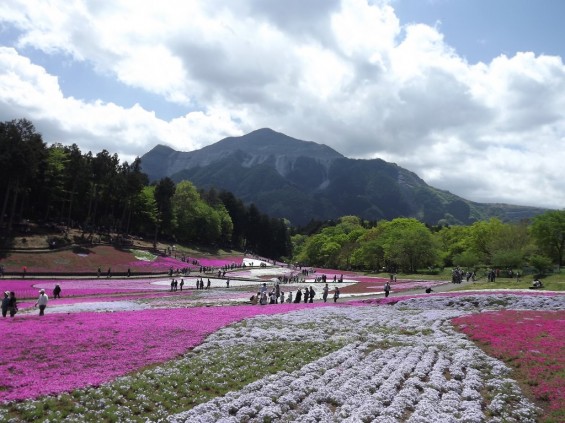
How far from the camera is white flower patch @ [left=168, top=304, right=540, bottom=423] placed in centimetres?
1434

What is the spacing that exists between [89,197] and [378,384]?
100m

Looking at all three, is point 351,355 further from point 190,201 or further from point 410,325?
point 190,201

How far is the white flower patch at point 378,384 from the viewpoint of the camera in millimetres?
14344

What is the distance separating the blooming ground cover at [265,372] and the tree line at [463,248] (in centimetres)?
5506

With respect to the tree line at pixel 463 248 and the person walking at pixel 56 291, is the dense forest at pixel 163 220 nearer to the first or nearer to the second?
the tree line at pixel 463 248

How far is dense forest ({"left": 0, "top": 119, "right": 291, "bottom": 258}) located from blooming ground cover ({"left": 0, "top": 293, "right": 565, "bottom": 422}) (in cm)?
5656

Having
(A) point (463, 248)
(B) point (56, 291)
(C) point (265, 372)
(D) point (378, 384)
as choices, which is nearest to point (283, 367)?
(C) point (265, 372)

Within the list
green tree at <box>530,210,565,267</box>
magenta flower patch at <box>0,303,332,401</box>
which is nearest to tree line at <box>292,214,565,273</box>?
green tree at <box>530,210,565,267</box>

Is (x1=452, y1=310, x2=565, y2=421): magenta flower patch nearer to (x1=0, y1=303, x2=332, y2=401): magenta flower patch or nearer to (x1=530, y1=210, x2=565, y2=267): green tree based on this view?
(x1=0, y1=303, x2=332, y2=401): magenta flower patch

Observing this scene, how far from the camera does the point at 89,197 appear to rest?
10438 cm

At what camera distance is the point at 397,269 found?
10662 cm

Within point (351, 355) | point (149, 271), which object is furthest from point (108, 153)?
point (351, 355)

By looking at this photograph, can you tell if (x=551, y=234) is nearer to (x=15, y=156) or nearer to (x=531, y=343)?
(x=531, y=343)

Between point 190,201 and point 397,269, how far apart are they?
71.0 m
